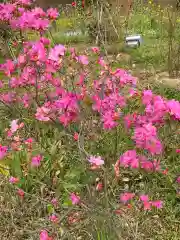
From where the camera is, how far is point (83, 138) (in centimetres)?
235

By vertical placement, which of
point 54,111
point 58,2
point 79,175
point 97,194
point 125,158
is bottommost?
point 58,2

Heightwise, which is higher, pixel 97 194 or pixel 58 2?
pixel 97 194

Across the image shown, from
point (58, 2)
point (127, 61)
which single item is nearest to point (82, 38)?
point (127, 61)

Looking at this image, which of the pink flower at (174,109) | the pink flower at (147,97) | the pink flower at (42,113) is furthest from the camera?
the pink flower at (147,97)

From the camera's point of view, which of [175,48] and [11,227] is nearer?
[11,227]

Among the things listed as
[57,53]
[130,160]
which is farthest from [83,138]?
[57,53]

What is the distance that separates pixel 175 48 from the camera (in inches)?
247

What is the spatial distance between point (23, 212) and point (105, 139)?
2.47 feet

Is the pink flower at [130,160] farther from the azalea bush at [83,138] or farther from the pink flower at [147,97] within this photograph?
the pink flower at [147,97]

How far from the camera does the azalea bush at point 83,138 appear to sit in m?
2.11

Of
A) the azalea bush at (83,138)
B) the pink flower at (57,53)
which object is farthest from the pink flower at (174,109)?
the pink flower at (57,53)

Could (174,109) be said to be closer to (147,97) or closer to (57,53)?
(147,97)

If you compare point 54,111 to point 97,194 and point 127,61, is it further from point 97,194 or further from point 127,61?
point 127,61

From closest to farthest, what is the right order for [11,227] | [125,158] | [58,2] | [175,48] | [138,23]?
[125,158]
[11,227]
[175,48]
[138,23]
[58,2]
